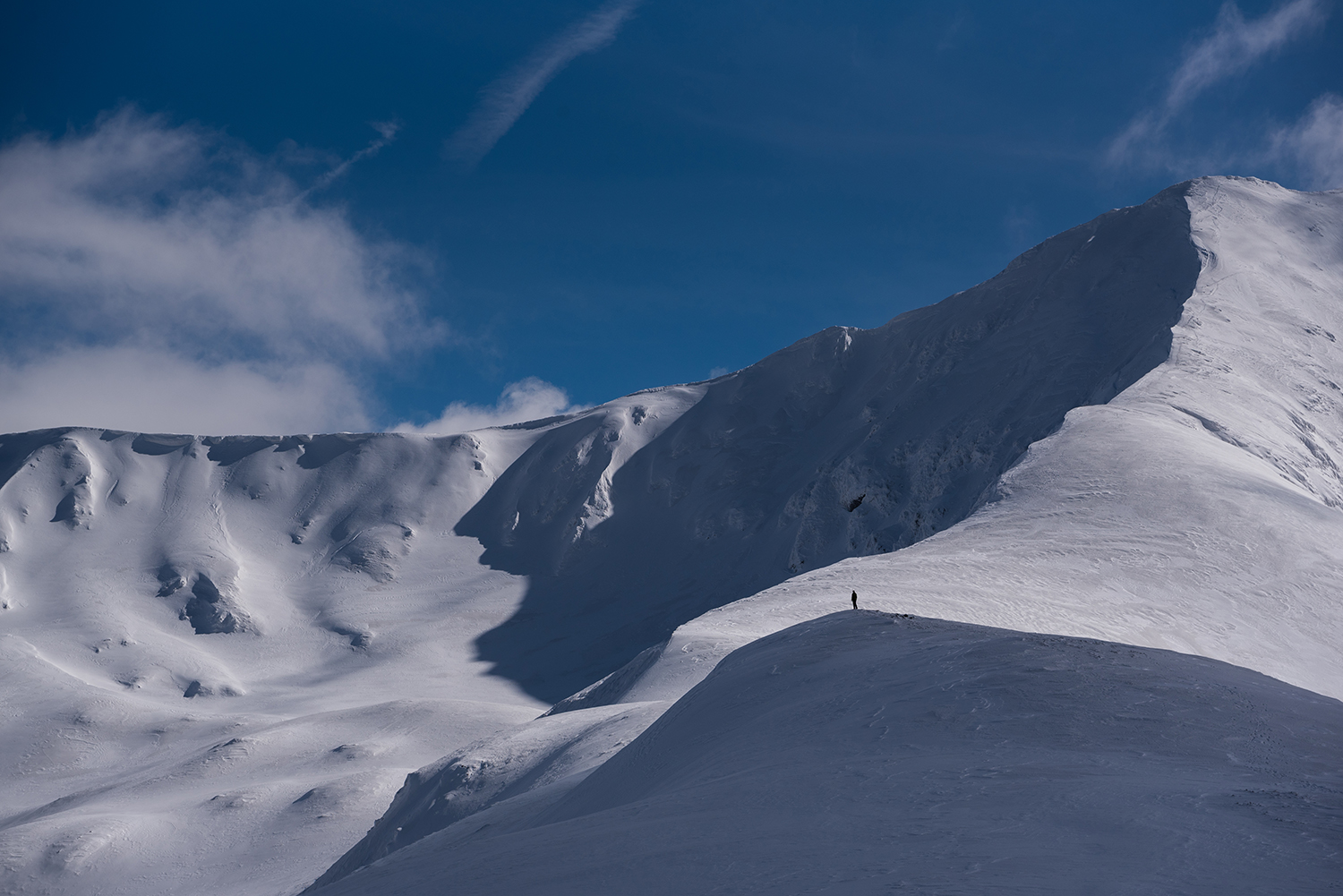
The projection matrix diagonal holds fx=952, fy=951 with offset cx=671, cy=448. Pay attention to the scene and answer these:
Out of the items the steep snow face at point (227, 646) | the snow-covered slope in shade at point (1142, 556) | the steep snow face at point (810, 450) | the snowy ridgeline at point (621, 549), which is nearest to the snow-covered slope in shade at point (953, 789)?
the snowy ridgeline at point (621, 549)

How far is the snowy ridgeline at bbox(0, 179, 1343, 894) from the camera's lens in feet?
73.5

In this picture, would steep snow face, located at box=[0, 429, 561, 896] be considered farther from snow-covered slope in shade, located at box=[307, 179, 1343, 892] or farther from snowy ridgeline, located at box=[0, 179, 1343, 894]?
snow-covered slope in shade, located at box=[307, 179, 1343, 892]

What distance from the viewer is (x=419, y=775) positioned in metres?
20.5

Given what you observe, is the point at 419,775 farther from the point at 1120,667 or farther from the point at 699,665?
the point at 1120,667

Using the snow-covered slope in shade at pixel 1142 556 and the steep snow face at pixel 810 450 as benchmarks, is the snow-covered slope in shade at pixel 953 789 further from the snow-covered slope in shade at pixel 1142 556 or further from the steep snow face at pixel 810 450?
the steep snow face at pixel 810 450

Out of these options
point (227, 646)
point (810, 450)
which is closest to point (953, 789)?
point (810, 450)

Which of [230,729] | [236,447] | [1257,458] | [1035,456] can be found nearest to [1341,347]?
[1257,458]

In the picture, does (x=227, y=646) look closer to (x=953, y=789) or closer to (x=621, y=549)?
(x=621, y=549)

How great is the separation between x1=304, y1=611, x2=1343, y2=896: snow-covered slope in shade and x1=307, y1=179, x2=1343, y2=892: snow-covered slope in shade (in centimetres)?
433

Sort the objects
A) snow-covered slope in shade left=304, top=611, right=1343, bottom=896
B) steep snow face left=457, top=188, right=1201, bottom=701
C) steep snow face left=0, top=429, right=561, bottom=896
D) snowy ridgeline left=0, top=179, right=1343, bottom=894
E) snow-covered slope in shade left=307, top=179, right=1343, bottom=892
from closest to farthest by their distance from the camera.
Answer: snow-covered slope in shade left=304, top=611, right=1343, bottom=896, snow-covered slope in shade left=307, top=179, right=1343, bottom=892, snowy ridgeline left=0, top=179, right=1343, bottom=894, steep snow face left=0, top=429, right=561, bottom=896, steep snow face left=457, top=188, right=1201, bottom=701

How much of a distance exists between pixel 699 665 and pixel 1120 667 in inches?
476

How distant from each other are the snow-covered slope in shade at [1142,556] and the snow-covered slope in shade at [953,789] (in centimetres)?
433

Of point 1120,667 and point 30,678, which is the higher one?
point 30,678

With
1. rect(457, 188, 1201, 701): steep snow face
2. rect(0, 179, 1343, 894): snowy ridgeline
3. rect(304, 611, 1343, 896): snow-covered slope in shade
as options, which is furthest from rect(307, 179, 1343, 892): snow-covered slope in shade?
rect(457, 188, 1201, 701): steep snow face
